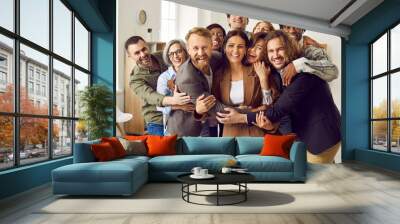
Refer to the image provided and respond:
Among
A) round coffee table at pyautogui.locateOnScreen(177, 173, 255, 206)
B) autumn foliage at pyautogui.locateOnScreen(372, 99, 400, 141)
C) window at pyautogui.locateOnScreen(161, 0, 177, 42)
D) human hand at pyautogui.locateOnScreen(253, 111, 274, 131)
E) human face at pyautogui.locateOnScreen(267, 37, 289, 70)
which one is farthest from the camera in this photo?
window at pyautogui.locateOnScreen(161, 0, 177, 42)

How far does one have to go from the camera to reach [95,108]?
A: 25.0ft

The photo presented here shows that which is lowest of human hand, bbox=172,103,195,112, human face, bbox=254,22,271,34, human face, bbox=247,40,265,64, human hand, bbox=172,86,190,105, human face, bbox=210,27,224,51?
human hand, bbox=172,103,195,112

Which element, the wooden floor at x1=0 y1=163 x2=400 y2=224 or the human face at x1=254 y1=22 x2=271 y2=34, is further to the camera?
the human face at x1=254 y1=22 x2=271 y2=34

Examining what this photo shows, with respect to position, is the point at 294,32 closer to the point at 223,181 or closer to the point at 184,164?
the point at 184,164

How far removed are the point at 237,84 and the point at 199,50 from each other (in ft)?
3.94

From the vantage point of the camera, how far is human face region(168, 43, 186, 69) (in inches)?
353

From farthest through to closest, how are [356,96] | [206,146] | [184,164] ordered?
[356,96], [206,146], [184,164]

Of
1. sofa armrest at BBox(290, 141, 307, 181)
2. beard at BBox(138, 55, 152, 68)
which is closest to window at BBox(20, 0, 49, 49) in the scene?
beard at BBox(138, 55, 152, 68)

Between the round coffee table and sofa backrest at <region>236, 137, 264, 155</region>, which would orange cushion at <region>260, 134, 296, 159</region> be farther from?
the round coffee table

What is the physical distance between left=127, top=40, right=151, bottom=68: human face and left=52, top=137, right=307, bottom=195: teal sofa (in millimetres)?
2732

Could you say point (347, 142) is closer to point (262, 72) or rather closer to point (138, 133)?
point (262, 72)

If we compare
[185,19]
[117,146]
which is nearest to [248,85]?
[185,19]

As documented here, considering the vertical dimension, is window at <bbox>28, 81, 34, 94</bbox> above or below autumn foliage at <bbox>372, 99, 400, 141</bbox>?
above

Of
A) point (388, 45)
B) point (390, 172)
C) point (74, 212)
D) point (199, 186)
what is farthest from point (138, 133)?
point (388, 45)
